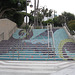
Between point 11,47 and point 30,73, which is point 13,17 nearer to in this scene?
point 11,47

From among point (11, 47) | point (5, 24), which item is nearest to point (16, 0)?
point (5, 24)

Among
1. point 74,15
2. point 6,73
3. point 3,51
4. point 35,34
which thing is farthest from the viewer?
point 74,15

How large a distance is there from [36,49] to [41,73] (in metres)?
4.81

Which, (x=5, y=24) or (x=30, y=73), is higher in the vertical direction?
(x=5, y=24)

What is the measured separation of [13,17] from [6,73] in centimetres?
2549

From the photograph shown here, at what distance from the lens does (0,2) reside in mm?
20500

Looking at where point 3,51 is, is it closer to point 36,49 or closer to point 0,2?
point 36,49

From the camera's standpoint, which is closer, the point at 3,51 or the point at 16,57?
the point at 16,57

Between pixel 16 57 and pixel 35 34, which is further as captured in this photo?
pixel 35 34

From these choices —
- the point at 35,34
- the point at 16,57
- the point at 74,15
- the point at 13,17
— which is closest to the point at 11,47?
the point at 16,57

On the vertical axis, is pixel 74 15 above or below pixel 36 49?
above

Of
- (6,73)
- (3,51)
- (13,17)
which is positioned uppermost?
(13,17)

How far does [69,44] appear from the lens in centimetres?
1231

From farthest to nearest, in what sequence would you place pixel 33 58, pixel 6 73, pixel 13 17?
pixel 13 17 < pixel 33 58 < pixel 6 73
